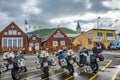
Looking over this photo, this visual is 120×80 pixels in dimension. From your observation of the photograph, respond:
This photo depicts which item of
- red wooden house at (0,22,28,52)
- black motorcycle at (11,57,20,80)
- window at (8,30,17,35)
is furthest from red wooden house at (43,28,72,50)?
black motorcycle at (11,57,20,80)

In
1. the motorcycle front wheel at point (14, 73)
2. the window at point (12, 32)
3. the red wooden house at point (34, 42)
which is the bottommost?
the motorcycle front wheel at point (14, 73)

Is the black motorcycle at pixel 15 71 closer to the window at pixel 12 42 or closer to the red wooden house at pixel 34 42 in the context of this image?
the window at pixel 12 42

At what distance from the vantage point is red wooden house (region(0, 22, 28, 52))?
6669cm

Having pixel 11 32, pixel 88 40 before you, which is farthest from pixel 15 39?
pixel 88 40

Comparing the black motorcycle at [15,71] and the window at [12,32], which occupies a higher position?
the window at [12,32]

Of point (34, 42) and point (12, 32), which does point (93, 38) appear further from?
point (12, 32)

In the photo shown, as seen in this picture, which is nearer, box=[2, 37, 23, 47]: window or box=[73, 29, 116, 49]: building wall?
box=[2, 37, 23, 47]: window

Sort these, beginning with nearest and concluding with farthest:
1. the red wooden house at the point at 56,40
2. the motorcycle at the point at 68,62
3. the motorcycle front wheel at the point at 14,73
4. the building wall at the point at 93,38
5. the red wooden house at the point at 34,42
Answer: the motorcycle front wheel at the point at 14,73
the motorcycle at the point at 68,62
the red wooden house at the point at 34,42
the red wooden house at the point at 56,40
the building wall at the point at 93,38

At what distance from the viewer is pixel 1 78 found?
50.1ft

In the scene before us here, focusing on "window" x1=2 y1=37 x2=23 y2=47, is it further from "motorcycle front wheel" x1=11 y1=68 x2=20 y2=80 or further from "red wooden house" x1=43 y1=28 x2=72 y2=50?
"motorcycle front wheel" x1=11 y1=68 x2=20 y2=80

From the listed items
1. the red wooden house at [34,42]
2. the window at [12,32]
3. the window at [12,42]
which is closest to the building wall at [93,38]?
the red wooden house at [34,42]

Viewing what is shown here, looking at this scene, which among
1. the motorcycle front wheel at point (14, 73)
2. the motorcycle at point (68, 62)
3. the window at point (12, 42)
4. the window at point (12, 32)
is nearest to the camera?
the motorcycle front wheel at point (14, 73)

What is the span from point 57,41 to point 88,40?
9794 millimetres

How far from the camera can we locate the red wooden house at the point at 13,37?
6669 cm
